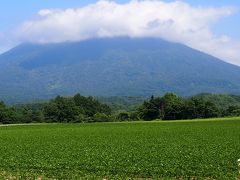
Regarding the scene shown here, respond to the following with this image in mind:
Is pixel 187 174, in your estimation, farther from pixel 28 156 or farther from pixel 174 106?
pixel 174 106

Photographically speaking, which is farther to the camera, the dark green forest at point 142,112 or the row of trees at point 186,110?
the dark green forest at point 142,112

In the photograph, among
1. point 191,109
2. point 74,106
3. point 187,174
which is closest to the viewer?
point 187,174

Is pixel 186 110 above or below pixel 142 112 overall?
above

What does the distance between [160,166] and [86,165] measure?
366cm

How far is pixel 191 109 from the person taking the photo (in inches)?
4318

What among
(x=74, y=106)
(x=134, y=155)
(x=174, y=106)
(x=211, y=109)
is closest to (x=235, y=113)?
(x=211, y=109)

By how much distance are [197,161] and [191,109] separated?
88.4 metres

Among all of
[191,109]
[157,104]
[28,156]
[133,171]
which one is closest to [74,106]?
[157,104]

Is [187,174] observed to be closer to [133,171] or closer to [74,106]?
[133,171]

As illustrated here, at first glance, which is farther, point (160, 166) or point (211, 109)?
point (211, 109)

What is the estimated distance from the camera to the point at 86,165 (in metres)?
22.2

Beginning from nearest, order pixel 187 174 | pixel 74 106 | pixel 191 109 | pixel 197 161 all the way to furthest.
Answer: pixel 187 174 < pixel 197 161 < pixel 191 109 < pixel 74 106

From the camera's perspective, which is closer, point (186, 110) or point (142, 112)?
point (186, 110)

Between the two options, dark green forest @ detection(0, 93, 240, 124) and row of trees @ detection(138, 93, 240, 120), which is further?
dark green forest @ detection(0, 93, 240, 124)
